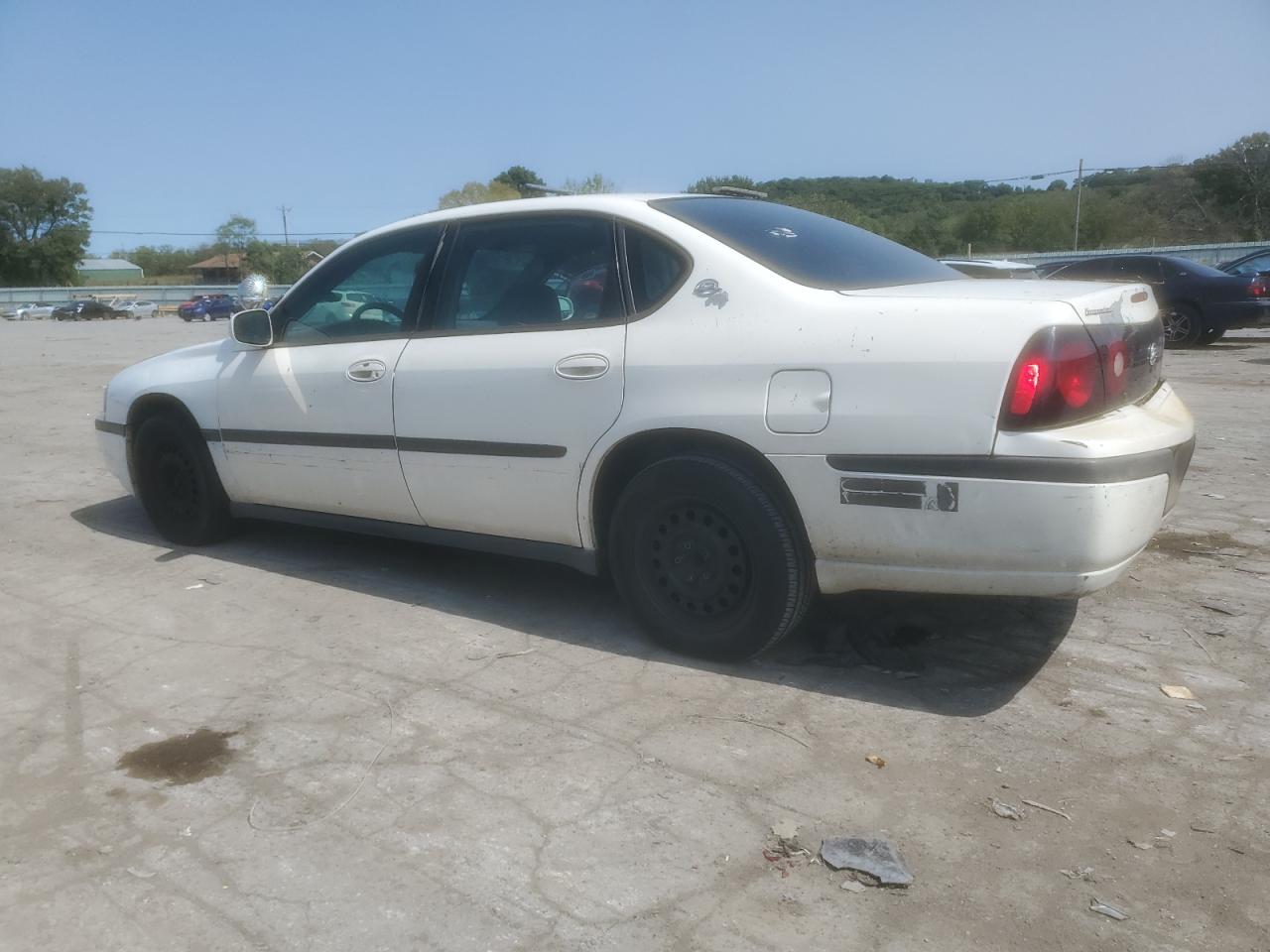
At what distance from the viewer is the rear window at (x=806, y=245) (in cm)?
354

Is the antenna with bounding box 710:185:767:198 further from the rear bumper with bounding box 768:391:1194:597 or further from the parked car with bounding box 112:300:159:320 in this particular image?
the parked car with bounding box 112:300:159:320

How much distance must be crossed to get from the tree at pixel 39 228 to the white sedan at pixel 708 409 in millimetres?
93144

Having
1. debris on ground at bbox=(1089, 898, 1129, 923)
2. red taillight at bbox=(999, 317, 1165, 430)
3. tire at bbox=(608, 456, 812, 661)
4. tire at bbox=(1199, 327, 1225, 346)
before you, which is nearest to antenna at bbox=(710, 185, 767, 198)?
tire at bbox=(608, 456, 812, 661)

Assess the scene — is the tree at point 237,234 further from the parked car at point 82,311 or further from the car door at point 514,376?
the car door at point 514,376

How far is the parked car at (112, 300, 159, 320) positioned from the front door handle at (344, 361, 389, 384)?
58.8 metres

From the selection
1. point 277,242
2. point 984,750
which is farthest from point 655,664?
point 277,242

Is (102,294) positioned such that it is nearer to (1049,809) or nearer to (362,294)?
(362,294)

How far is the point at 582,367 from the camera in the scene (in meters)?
3.67

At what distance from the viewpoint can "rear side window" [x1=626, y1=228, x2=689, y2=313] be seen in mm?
3615

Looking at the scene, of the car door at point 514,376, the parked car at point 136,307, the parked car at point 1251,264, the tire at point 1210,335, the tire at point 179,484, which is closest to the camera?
the car door at point 514,376

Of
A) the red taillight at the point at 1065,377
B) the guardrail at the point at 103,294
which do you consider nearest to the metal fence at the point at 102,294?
the guardrail at the point at 103,294

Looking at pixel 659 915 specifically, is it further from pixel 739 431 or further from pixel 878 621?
pixel 878 621

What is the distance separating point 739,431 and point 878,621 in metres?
1.13

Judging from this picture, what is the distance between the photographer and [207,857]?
2568 millimetres
